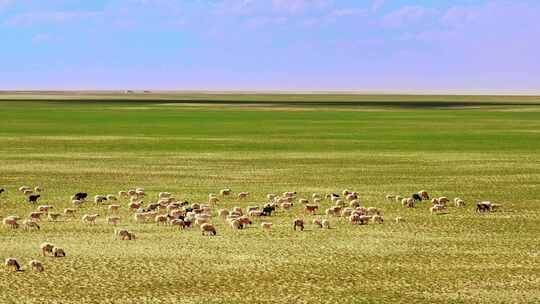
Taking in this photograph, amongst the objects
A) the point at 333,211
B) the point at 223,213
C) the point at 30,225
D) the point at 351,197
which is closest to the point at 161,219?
the point at 223,213

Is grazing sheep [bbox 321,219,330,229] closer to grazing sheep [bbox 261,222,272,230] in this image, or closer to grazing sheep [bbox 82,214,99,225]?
grazing sheep [bbox 261,222,272,230]

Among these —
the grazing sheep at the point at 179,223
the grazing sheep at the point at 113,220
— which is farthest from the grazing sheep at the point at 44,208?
the grazing sheep at the point at 179,223

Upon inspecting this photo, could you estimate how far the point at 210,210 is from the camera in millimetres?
35750

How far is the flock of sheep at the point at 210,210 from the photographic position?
32.6 metres

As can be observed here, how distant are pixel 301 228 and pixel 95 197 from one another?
9829 mm

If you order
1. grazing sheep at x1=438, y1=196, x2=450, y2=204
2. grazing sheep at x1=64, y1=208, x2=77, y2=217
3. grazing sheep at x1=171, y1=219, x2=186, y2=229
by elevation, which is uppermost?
grazing sheep at x1=438, y1=196, x2=450, y2=204

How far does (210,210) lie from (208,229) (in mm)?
4454

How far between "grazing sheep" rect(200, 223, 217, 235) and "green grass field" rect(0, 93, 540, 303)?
349mm

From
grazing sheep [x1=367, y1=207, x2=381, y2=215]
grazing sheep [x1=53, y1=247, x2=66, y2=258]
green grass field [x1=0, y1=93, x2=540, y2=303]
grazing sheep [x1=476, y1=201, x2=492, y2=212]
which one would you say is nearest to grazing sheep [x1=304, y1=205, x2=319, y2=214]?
green grass field [x1=0, y1=93, x2=540, y2=303]

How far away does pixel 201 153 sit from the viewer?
211ft

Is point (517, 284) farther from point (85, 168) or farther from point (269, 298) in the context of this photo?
point (85, 168)

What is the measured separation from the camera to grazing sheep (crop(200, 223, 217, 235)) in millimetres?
31163

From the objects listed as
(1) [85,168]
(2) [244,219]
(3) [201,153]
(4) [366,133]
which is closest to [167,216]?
(2) [244,219]

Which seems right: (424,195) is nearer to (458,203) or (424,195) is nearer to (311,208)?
(458,203)
